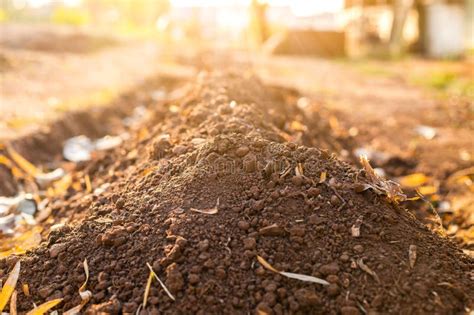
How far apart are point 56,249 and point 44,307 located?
0.98ft

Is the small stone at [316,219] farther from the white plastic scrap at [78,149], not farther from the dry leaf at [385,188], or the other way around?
the white plastic scrap at [78,149]

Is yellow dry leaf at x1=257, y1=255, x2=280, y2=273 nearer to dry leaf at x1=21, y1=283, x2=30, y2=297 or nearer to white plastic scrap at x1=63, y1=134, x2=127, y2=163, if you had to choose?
dry leaf at x1=21, y1=283, x2=30, y2=297

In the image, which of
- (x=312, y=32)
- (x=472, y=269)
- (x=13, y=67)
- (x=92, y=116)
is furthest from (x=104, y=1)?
(x=472, y=269)

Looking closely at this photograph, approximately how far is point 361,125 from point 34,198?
11.1 feet

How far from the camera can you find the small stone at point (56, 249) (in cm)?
217

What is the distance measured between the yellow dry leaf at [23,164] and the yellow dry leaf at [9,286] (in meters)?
1.74

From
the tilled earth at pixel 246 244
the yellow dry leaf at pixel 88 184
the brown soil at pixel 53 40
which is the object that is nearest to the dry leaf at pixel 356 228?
the tilled earth at pixel 246 244

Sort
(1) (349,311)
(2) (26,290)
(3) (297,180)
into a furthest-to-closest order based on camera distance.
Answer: (3) (297,180) < (2) (26,290) < (1) (349,311)

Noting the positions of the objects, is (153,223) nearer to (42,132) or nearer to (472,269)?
(472,269)

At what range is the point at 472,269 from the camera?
2.06 meters

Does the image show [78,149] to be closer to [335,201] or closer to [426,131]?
[335,201]

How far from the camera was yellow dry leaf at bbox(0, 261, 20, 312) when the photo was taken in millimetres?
2043

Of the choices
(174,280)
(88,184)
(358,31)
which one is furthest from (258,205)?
(358,31)

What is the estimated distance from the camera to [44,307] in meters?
1.94
